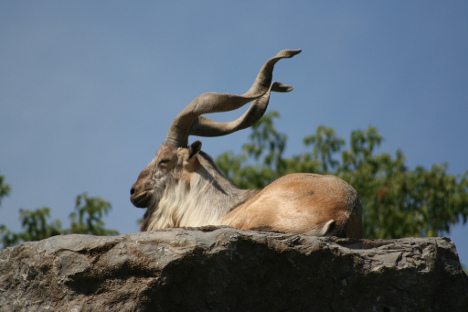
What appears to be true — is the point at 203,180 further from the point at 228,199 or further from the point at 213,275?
the point at 213,275

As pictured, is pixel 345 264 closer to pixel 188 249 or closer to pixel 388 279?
pixel 388 279

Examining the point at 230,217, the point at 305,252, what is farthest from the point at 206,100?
the point at 305,252

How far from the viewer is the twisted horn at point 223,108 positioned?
23.1 feet

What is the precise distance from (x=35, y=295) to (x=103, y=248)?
23.5 inches

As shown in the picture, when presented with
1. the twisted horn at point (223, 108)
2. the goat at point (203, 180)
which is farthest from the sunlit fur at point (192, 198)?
the twisted horn at point (223, 108)

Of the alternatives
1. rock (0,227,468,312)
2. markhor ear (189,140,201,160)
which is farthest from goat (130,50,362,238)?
rock (0,227,468,312)

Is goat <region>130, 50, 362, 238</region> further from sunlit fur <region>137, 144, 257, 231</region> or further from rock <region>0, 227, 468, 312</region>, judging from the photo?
rock <region>0, 227, 468, 312</region>

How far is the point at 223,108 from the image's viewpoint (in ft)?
23.8

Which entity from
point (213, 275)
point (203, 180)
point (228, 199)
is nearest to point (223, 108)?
point (203, 180)

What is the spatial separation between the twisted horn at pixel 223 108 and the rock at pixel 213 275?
285 cm

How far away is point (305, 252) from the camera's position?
168 inches

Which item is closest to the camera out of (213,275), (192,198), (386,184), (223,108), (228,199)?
(213,275)

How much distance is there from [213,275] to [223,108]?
353cm

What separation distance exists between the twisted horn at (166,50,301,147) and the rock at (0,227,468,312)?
2.85 meters
